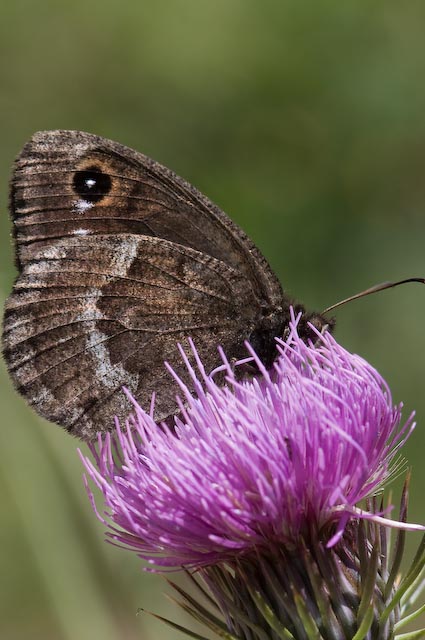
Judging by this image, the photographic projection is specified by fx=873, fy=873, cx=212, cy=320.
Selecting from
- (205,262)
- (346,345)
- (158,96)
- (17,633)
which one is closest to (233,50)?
(158,96)

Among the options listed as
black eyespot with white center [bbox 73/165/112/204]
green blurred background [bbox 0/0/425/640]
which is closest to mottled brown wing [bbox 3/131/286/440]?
black eyespot with white center [bbox 73/165/112/204]

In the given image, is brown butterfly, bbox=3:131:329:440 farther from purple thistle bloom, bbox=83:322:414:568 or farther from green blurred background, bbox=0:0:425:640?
green blurred background, bbox=0:0:425:640

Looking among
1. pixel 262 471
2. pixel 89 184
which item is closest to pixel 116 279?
pixel 89 184

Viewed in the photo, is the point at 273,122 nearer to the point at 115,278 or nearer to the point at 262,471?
the point at 115,278

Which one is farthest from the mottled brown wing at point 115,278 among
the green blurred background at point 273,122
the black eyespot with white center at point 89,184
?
the green blurred background at point 273,122

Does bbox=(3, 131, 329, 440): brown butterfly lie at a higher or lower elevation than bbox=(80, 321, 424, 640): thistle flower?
higher
